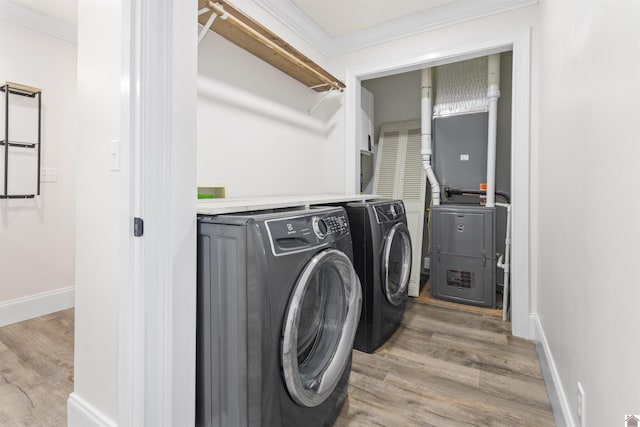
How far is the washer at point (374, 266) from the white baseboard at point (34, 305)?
248cm

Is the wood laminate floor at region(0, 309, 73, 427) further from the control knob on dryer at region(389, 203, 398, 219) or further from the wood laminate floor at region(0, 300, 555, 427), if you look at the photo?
the control knob on dryer at region(389, 203, 398, 219)

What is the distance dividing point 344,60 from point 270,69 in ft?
2.70

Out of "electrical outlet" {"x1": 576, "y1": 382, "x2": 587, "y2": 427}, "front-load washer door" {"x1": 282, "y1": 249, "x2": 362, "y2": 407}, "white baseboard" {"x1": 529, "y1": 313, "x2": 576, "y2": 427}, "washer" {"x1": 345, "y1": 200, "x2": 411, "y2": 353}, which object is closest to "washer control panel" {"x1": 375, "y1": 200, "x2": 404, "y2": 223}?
"washer" {"x1": 345, "y1": 200, "x2": 411, "y2": 353}

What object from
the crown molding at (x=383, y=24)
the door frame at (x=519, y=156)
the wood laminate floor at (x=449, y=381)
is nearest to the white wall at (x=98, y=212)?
the wood laminate floor at (x=449, y=381)

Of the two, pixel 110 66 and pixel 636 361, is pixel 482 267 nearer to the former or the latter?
pixel 636 361

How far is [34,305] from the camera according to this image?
2539 mm

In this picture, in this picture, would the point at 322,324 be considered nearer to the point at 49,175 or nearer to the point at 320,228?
the point at 320,228

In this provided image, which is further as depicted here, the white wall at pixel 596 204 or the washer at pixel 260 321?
the washer at pixel 260 321

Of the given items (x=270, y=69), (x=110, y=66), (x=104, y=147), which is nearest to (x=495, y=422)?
(x=104, y=147)

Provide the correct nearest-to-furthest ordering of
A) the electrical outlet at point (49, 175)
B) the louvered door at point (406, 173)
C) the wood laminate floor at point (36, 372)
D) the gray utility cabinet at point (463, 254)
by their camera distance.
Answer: the wood laminate floor at point (36, 372)
the electrical outlet at point (49, 175)
the gray utility cabinet at point (463, 254)
the louvered door at point (406, 173)

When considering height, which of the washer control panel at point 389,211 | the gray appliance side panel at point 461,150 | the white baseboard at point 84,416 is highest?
the gray appliance side panel at point 461,150

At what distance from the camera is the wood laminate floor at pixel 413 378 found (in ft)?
4.77

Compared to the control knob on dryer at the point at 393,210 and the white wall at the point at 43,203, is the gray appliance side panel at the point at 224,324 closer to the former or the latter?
the control knob on dryer at the point at 393,210

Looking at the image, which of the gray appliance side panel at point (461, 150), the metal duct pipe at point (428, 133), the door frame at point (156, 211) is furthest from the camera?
the metal duct pipe at point (428, 133)
